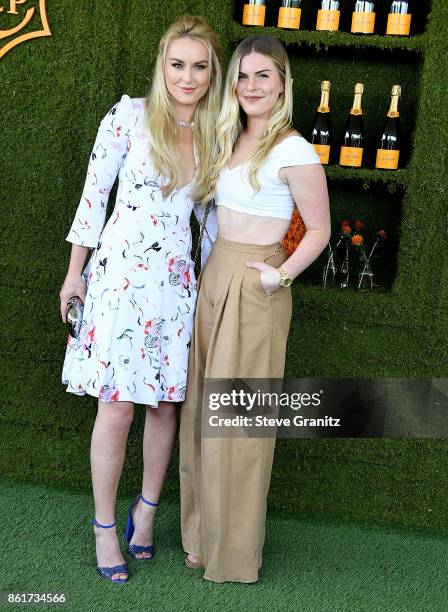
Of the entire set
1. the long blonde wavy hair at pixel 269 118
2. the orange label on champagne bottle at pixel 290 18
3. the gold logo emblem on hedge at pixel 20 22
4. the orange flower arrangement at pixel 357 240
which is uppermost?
the orange label on champagne bottle at pixel 290 18

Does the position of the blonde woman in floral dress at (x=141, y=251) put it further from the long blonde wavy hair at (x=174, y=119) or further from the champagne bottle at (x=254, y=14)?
the champagne bottle at (x=254, y=14)

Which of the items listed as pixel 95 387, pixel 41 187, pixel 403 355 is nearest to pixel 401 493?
pixel 403 355

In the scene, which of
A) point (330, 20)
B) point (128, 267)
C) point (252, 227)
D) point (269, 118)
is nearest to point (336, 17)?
point (330, 20)

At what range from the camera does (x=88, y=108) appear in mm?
2721

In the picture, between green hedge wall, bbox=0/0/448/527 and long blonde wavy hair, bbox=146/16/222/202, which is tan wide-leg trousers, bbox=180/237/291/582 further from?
green hedge wall, bbox=0/0/448/527

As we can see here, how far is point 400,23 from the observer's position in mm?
2672

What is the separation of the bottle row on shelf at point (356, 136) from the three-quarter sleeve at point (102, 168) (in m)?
0.82

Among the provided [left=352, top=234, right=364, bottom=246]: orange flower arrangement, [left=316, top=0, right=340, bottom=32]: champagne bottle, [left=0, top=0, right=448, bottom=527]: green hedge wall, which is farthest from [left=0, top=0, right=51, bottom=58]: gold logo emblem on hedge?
[left=352, top=234, right=364, bottom=246]: orange flower arrangement

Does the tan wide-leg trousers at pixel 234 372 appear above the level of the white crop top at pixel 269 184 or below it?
below

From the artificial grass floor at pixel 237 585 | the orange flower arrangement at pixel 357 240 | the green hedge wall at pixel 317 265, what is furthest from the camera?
the orange flower arrangement at pixel 357 240

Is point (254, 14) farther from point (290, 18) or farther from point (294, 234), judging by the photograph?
point (294, 234)

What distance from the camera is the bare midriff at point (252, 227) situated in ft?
7.24

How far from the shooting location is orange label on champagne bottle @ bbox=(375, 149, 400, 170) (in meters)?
2.71

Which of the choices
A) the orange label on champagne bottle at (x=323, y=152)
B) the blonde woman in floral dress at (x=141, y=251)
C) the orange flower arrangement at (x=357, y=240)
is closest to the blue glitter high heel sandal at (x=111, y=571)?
the blonde woman in floral dress at (x=141, y=251)
